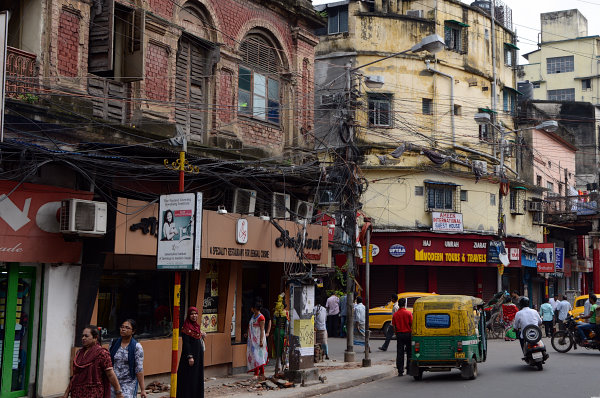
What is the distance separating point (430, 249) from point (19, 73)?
78.7 ft

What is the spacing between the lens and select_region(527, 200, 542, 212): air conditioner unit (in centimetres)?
4003

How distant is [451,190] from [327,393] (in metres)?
21.0

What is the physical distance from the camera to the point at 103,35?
13789mm

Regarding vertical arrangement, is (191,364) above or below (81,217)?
below

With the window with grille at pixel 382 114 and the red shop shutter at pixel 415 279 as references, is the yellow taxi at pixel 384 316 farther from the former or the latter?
the window with grille at pixel 382 114

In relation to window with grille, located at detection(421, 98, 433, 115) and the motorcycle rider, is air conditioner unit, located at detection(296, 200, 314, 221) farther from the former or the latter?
window with grille, located at detection(421, 98, 433, 115)

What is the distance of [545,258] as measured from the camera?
37.6 metres

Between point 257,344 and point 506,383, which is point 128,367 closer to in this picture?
point 257,344

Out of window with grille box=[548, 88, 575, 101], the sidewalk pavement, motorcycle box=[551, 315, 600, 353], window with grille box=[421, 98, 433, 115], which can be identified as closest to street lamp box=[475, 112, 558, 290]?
window with grille box=[421, 98, 433, 115]

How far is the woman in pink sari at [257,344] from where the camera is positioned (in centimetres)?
1611

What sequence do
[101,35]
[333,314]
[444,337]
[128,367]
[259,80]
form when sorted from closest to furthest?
[128,367] < [101,35] < [444,337] < [259,80] < [333,314]

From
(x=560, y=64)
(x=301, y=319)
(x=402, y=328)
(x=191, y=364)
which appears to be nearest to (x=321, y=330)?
(x=402, y=328)

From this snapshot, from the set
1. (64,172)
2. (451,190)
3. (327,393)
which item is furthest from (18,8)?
(451,190)

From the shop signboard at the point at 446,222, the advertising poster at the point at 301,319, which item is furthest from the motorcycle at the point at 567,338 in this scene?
the shop signboard at the point at 446,222
